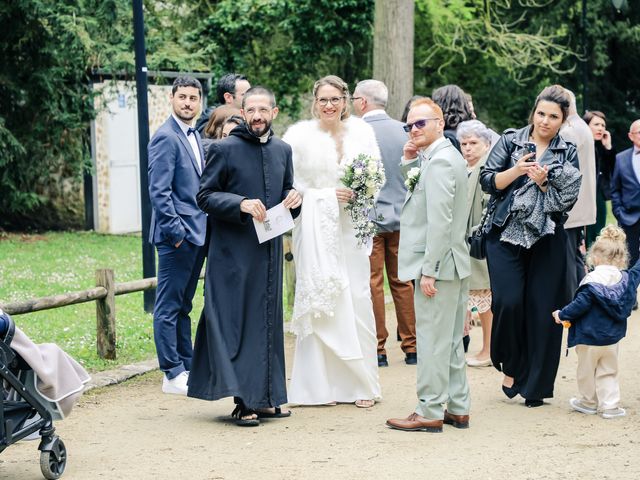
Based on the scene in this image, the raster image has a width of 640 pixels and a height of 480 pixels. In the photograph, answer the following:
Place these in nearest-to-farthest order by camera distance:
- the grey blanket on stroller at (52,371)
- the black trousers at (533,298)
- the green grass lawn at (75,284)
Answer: the grey blanket on stroller at (52,371) → the black trousers at (533,298) → the green grass lawn at (75,284)

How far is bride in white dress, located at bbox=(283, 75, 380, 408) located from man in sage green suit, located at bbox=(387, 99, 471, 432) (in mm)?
846

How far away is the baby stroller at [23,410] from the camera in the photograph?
561 cm

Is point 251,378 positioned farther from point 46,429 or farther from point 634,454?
point 634,454

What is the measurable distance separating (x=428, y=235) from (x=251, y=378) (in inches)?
59.2

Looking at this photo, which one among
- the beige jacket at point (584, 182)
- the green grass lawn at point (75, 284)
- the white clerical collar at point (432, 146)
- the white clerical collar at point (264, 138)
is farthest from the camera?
the green grass lawn at point (75, 284)

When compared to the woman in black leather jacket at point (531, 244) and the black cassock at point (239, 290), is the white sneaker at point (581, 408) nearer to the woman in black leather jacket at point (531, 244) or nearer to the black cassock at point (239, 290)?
the woman in black leather jacket at point (531, 244)

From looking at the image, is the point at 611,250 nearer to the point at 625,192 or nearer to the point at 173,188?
the point at 173,188

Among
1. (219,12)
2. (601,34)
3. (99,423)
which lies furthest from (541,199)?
(601,34)

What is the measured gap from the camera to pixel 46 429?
19.4ft

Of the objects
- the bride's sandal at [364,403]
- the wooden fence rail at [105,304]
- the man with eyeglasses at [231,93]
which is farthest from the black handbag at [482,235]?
the wooden fence rail at [105,304]

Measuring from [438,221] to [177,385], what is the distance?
2.61 metres

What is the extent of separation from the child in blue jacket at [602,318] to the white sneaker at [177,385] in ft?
9.10

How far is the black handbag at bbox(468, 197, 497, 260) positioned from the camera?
7.75 m

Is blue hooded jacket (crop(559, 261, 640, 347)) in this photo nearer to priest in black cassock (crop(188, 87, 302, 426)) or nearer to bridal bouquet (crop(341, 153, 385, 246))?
bridal bouquet (crop(341, 153, 385, 246))
